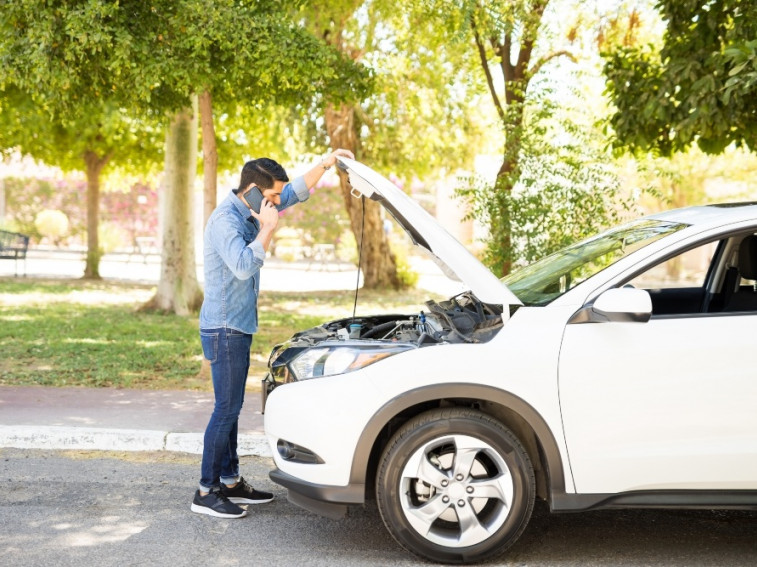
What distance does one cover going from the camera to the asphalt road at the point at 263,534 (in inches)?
176

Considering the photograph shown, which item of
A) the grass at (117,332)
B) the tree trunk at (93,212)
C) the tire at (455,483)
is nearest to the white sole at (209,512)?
the tire at (455,483)

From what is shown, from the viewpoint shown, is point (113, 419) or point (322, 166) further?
point (113, 419)

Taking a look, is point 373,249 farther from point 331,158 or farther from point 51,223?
point 51,223

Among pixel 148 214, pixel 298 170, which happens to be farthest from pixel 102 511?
pixel 148 214

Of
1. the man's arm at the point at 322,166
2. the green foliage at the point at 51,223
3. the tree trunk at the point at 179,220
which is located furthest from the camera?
the green foliage at the point at 51,223

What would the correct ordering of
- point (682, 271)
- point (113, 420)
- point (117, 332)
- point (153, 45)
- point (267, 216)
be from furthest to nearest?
point (682, 271) < point (117, 332) < point (153, 45) < point (113, 420) < point (267, 216)

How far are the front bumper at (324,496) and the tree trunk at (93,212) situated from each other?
1926cm

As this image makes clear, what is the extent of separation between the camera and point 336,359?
14.7 feet

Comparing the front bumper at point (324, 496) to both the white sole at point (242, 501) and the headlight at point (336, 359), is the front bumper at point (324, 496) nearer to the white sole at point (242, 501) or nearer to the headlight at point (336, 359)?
the headlight at point (336, 359)

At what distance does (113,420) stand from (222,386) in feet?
8.10

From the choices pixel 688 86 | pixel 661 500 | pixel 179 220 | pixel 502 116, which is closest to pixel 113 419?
pixel 661 500

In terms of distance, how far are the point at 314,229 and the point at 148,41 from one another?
77.6ft

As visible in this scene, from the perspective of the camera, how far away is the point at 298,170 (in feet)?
113

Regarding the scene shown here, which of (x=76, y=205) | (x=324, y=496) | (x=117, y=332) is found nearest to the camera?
(x=324, y=496)
